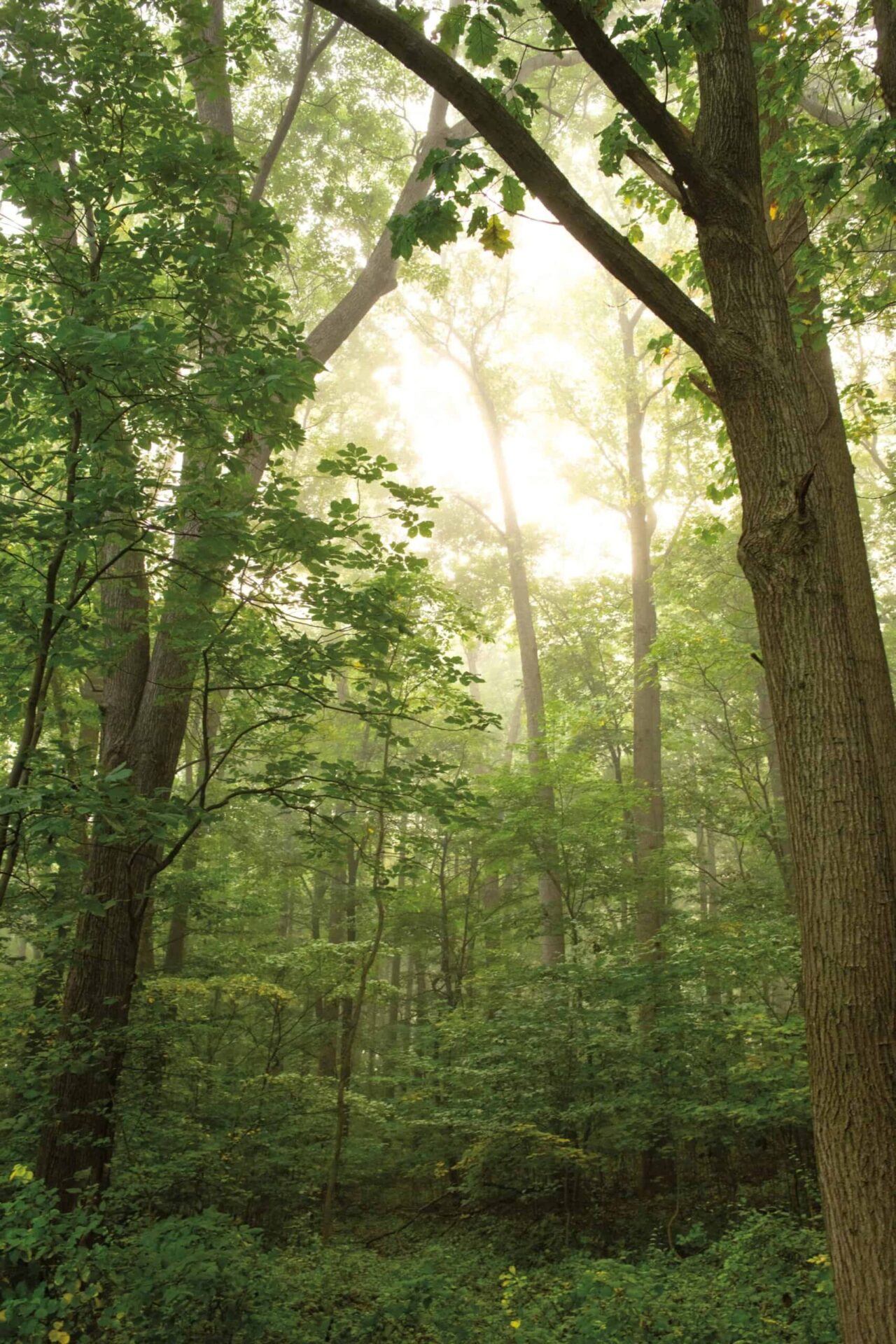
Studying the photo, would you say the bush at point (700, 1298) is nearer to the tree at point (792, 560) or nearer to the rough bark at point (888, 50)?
the tree at point (792, 560)

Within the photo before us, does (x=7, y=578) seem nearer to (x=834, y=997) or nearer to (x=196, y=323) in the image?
(x=196, y=323)

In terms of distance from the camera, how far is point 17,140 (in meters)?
4.52

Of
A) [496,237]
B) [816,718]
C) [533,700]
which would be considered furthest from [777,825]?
[496,237]

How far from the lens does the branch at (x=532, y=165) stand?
3.12 meters

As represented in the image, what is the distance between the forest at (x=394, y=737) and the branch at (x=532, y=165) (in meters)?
0.02

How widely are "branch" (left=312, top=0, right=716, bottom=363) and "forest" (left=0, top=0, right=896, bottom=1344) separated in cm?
2

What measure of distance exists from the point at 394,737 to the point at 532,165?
3911 millimetres

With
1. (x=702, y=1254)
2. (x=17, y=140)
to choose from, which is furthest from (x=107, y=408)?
(x=702, y=1254)

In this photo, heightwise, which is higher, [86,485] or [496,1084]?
[86,485]

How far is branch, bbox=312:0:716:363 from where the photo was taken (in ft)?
10.3

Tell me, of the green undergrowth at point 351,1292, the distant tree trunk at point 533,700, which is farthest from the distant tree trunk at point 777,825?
the green undergrowth at point 351,1292

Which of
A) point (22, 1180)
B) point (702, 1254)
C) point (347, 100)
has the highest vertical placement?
point (347, 100)

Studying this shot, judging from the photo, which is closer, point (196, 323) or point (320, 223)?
point (196, 323)

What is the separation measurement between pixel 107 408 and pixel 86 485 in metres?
0.71
